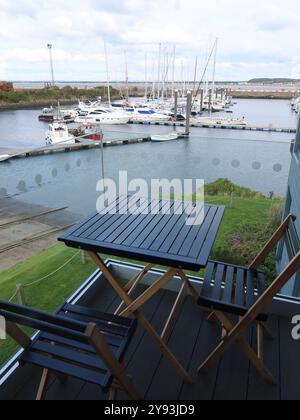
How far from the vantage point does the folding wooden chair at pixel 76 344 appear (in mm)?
1382

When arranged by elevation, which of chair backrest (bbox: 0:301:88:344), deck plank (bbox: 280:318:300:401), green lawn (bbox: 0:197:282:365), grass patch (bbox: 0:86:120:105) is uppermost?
grass patch (bbox: 0:86:120:105)

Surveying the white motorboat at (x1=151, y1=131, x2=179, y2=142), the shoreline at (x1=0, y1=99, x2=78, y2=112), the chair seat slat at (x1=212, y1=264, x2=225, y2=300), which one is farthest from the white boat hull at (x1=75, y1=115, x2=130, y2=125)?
the chair seat slat at (x1=212, y1=264, x2=225, y2=300)

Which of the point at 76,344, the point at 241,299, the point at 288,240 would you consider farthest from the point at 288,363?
the point at 76,344

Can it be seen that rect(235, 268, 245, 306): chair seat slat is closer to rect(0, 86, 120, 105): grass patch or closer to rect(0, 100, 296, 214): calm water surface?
rect(0, 100, 296, 214): calm water surface

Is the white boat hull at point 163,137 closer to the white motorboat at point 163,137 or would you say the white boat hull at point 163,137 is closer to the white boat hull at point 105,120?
the white motorboat at point 163,137

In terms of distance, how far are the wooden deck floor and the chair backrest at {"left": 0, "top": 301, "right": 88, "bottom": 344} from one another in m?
0.81

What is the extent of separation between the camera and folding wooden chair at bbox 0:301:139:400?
138cm

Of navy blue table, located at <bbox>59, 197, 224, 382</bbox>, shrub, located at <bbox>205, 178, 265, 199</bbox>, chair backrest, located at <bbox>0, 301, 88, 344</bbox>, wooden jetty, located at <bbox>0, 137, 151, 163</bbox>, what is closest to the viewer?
chair backrest, located at <bbox>0, 301, 88, 344</bbox>

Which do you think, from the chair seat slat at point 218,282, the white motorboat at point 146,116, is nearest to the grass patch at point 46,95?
the white motorboat at point 146,116

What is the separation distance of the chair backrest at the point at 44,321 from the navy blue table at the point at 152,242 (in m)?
0.60

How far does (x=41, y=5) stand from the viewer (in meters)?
5.47
